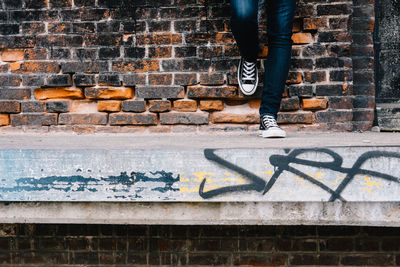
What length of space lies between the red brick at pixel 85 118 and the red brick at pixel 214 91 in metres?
0.64

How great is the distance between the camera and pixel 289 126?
269 cm

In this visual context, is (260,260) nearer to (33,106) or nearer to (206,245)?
(206,245)

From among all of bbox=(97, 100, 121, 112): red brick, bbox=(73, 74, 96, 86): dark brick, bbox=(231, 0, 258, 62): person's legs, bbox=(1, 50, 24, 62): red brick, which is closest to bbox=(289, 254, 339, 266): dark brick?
bbox=(231, 0, 258, 62): person's legs

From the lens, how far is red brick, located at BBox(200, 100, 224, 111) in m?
2.70

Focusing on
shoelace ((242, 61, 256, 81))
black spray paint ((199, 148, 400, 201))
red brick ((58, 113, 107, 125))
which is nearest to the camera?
black spray paint ((199, 148, 400, 201))

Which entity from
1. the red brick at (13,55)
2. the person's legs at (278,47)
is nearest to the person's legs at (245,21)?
the person's legs at (278,47)

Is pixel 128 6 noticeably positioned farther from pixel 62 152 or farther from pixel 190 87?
pixel 62 152

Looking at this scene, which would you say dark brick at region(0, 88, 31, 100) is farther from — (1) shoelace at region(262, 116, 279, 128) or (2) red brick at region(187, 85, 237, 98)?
(1) shoelace at region(262, 116, 279, 128)

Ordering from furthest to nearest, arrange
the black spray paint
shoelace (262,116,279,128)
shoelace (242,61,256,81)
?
shoelace (242,61,256,81) → shoelace (262,116,279,128) → the black spray paint

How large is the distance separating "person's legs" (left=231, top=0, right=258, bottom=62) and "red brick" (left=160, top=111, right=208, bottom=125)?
0.58 m

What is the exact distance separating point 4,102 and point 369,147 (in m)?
2.32

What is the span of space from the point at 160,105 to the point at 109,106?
343 millimetres

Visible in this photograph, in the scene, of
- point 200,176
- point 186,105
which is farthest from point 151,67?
point 200,176

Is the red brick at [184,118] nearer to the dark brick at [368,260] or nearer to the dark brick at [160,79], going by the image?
the dark brick at [160,79]
